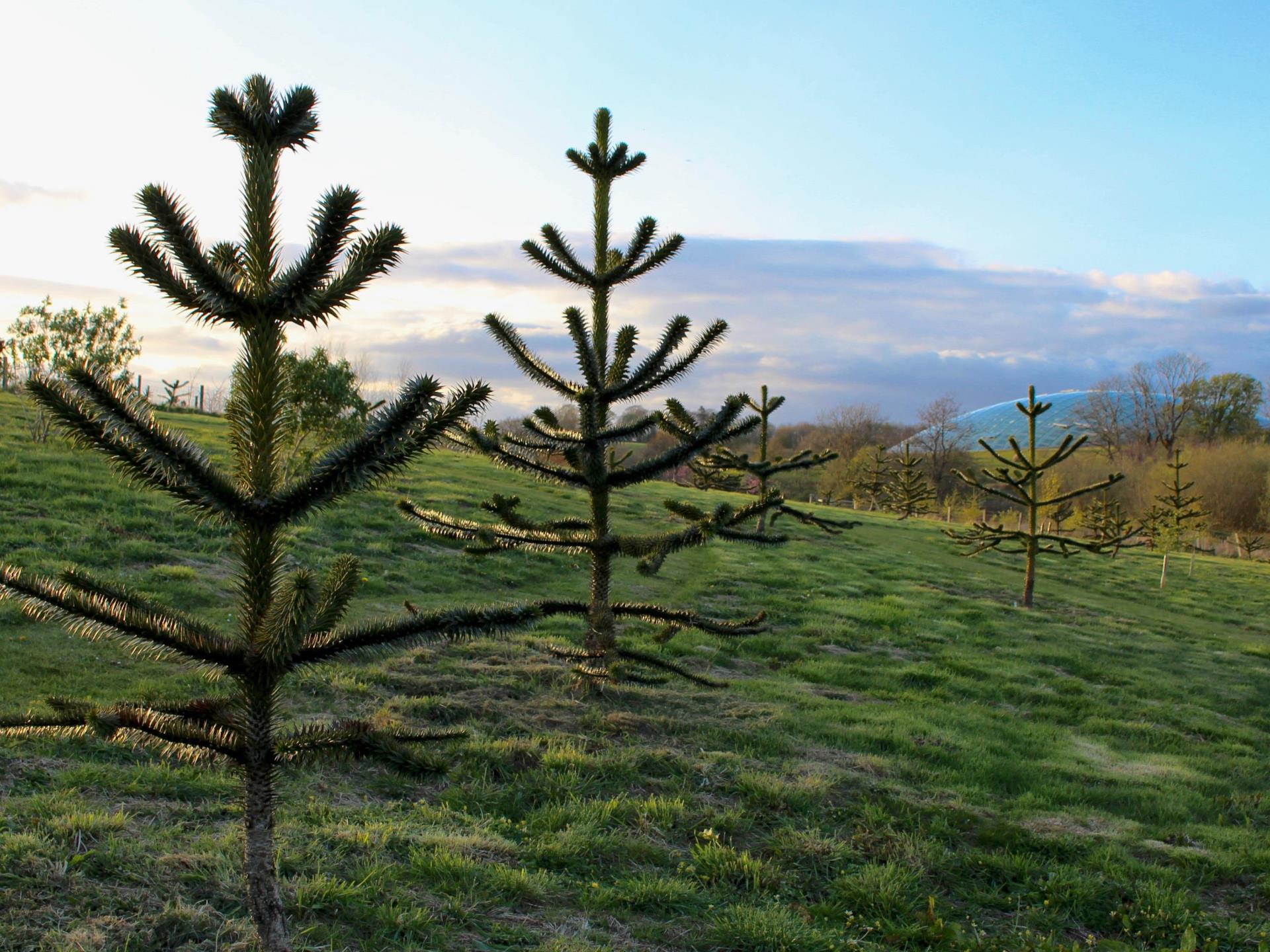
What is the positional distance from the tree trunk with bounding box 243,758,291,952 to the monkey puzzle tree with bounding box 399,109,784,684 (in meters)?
3.87

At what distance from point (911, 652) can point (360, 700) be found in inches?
383

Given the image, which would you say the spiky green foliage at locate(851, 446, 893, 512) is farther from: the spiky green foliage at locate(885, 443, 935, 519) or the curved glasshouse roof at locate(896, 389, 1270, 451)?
the curved glasshouse roof at locate(896, 389, 1270, 451)

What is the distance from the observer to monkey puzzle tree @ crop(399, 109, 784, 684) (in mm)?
7145

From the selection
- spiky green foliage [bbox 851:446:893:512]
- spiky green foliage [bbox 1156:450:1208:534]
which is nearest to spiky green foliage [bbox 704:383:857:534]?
spiky green foliage [bbox 1156:450:1208:534]

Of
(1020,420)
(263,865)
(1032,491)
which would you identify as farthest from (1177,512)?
(1020,420)

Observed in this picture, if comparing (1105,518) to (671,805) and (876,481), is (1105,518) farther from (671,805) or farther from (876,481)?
(671,805)

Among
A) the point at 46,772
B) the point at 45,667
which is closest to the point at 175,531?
the point at 45,667

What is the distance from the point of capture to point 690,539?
6504 mm

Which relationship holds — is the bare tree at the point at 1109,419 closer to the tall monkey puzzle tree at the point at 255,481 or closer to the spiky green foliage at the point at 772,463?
the spiky green foliage at the point at 772,463

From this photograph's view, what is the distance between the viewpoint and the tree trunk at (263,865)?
295 cm

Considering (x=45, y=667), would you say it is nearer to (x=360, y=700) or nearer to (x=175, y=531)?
(x=360, y=700)

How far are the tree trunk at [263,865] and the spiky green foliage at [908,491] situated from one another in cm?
4497

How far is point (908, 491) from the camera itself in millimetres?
46469

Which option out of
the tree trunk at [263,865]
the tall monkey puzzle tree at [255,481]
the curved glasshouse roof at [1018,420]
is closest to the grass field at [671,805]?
the tree trunk at [263,865]
